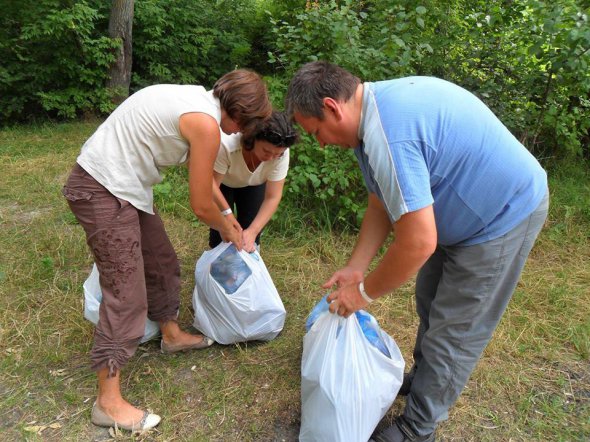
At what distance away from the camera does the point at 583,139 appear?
15.9 ft

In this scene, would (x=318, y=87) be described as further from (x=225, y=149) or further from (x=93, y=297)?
(x=93, y=297)

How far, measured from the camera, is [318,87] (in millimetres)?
1396

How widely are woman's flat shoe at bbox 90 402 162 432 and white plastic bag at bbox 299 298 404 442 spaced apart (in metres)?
0.66

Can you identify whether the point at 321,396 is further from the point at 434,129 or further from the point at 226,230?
the point at 434,129

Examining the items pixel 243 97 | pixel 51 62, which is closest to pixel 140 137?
pixel 243 97

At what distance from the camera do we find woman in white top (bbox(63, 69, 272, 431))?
69.0 inches

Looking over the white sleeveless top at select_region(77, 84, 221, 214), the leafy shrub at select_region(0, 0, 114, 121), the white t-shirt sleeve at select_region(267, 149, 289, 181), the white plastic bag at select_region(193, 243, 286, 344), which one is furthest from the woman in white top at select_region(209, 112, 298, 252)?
the leafy shrub at select_region(0, 0, 114, 121)

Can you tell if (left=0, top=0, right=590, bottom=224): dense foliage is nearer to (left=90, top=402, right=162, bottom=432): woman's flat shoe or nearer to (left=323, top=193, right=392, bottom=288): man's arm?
(left=323, top=193, right=392, bottom=288): man's arm

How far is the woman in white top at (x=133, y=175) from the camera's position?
69.0 inches

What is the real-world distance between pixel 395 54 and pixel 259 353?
2291mm

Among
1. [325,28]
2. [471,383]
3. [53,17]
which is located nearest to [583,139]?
[325,28]

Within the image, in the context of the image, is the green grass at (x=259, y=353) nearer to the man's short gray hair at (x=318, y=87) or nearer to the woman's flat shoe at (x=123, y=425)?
the woman's flat shoe at (x=123, y=425)

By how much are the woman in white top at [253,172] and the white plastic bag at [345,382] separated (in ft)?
2.49

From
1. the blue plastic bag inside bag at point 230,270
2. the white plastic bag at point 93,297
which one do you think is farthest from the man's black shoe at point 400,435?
the white plastic bag at point 93,297
